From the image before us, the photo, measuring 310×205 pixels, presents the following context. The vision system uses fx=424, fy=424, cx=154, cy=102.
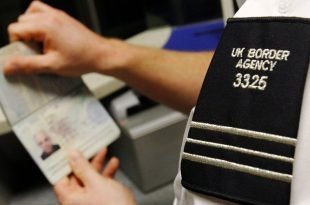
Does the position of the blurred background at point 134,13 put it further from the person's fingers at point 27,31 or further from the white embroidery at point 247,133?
the white embroidery at point 247,133

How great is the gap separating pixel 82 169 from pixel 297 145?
369mm

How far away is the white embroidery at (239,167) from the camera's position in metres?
0.34

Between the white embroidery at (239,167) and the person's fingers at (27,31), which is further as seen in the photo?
the person's fingers at (27,31)

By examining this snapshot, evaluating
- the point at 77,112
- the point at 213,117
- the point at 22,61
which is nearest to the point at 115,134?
the point at 77,112

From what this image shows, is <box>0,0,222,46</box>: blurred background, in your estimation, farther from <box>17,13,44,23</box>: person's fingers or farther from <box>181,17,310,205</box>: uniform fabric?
<box>181,17,310,205</box>: uniform fabric

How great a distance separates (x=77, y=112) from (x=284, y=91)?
1.30 ft

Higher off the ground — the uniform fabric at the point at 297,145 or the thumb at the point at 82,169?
the uniform fabric at the point at 297,145

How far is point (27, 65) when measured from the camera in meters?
0.61

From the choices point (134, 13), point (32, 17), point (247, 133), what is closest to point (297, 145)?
point (247, 133)

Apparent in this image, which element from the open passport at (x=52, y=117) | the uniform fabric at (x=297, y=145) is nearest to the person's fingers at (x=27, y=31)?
the open passport at (x=52, y=117)

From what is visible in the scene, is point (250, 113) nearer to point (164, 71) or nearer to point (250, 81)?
point (250, 81)

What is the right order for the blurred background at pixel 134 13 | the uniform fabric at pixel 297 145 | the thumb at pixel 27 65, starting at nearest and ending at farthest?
the uniform fabric at pixel 297 145, the thumb at pixel 27 65, the blurred background at pixel 134 13

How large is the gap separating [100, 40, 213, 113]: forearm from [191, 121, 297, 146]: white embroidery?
31cm

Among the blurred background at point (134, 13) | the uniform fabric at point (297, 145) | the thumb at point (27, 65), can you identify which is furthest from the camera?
the blurred background at point (134, 13)
